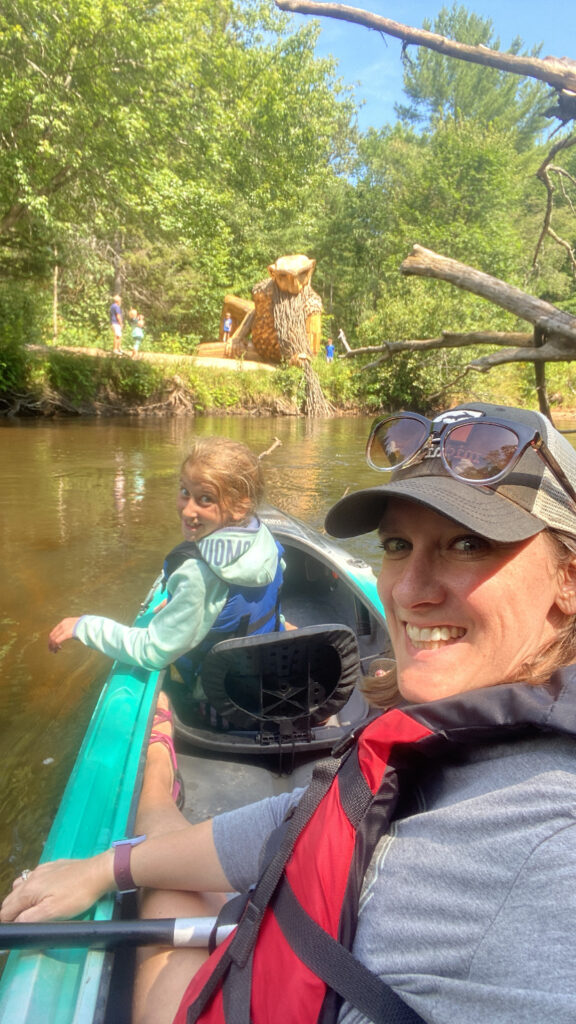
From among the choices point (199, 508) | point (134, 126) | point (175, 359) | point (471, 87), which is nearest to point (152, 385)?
point (175, 359)

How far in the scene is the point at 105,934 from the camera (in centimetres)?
134

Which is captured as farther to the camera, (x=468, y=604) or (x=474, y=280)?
(x=474, y=280)

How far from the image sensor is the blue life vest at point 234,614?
7.73ft

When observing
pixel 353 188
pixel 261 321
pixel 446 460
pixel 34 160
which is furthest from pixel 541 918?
pixel 353 188

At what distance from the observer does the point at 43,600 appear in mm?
5152

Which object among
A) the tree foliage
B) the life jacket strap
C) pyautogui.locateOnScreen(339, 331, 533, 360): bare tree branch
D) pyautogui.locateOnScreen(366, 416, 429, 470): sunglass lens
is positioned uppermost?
the tree foliage

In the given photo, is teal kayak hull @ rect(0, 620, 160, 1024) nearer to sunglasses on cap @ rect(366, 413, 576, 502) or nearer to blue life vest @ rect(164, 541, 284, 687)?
blue life vest @ rect(164, 541, 284, 687)

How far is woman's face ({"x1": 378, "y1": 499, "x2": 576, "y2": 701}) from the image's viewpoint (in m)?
0.93

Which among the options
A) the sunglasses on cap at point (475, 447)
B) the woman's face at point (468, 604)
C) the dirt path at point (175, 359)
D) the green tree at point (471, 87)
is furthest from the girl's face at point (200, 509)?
the green tree at point (471, 87)

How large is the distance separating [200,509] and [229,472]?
0.18m

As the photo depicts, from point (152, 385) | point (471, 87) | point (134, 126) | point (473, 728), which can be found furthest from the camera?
point (471, 87)

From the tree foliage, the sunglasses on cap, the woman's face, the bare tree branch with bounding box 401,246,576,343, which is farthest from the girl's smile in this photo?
the tree foliage

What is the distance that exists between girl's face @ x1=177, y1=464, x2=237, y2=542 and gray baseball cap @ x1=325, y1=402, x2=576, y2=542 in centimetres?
133

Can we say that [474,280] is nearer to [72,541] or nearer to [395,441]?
[395,441]
